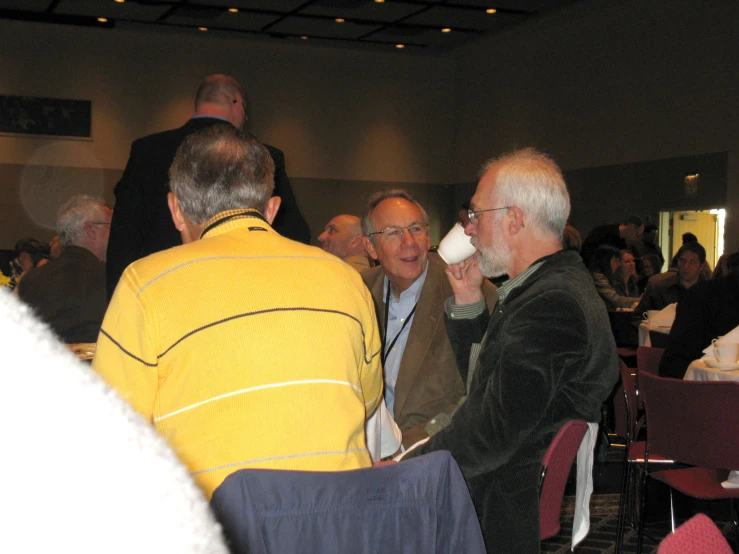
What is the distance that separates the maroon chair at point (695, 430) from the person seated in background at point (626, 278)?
20.1ft

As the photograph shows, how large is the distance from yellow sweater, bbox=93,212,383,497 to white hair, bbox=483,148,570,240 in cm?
102

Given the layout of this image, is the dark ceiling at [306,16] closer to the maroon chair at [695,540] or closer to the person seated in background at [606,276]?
the person seated in background at [606,276]

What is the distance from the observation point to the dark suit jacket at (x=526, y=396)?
2.06 m

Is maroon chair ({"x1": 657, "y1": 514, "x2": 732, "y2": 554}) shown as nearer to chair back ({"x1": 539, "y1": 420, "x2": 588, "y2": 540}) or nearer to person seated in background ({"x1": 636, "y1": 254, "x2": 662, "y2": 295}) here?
chair back ({"x1": 539, "y1": 420, "x2": 588, "y2": 540})

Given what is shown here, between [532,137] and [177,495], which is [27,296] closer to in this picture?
[177,495]

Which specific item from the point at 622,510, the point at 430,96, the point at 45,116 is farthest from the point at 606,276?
the point at 45,116

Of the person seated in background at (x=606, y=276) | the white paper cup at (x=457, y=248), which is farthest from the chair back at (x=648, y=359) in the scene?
the person seated in background at (x=606, y=276)

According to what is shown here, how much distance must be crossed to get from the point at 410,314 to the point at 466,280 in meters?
0.42

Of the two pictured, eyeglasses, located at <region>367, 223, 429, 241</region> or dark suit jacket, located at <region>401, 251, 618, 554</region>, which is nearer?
dark suit jacket, located at <region>401, 251, 618, 554</region>

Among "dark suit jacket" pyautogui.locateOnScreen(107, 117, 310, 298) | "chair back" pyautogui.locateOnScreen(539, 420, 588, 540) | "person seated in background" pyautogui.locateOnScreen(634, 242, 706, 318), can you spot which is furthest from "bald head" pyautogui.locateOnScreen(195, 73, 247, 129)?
"person seated in background" pyautogui.locateOnScreen(634, 242, 706, 318)

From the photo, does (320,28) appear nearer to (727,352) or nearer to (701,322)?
(701,322)

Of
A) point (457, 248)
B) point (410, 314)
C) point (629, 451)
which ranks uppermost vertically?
point (457, 248)

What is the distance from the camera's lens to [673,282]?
740 centimetres

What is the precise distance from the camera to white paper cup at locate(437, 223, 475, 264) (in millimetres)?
2762
